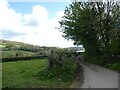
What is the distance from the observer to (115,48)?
37.8 metres

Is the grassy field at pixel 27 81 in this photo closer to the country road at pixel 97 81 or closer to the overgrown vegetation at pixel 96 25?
the country road at pixel 97 81

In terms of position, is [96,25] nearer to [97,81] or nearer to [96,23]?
[96,23]

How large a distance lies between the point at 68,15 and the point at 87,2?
19.3 feet

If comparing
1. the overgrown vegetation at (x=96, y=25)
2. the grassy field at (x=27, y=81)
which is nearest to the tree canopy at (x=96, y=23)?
the overgrown vegetation at (x=96, y=25)

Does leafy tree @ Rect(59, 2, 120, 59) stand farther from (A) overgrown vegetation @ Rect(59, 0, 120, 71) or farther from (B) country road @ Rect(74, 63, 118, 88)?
(B) country road @ Rect(74, 63, 118, 88)

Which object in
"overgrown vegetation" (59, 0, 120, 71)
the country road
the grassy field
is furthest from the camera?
"overgrown vegetation" (59, 0, 120, 71)

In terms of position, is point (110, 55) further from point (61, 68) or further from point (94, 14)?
point (61, 68)

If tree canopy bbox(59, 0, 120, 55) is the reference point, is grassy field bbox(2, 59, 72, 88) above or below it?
below

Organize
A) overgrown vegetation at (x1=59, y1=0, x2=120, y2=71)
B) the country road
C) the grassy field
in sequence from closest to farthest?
the grassy field < the country road < overgrown vegetation at (x1=59, y1=0, x2=120, y2=71)

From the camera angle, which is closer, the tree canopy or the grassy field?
the grassy field

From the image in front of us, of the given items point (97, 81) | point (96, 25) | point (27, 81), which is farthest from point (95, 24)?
point (27, 81)

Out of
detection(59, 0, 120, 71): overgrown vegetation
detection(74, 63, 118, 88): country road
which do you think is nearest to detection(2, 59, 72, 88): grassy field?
detection(74, 63, 118, 88): country road

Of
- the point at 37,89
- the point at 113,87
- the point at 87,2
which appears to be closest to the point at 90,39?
the point at 87,2

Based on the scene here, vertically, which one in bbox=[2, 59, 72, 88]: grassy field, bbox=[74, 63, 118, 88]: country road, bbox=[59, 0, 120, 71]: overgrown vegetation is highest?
bbox=[59, 0, 120, 71]: overgrown vegetation
